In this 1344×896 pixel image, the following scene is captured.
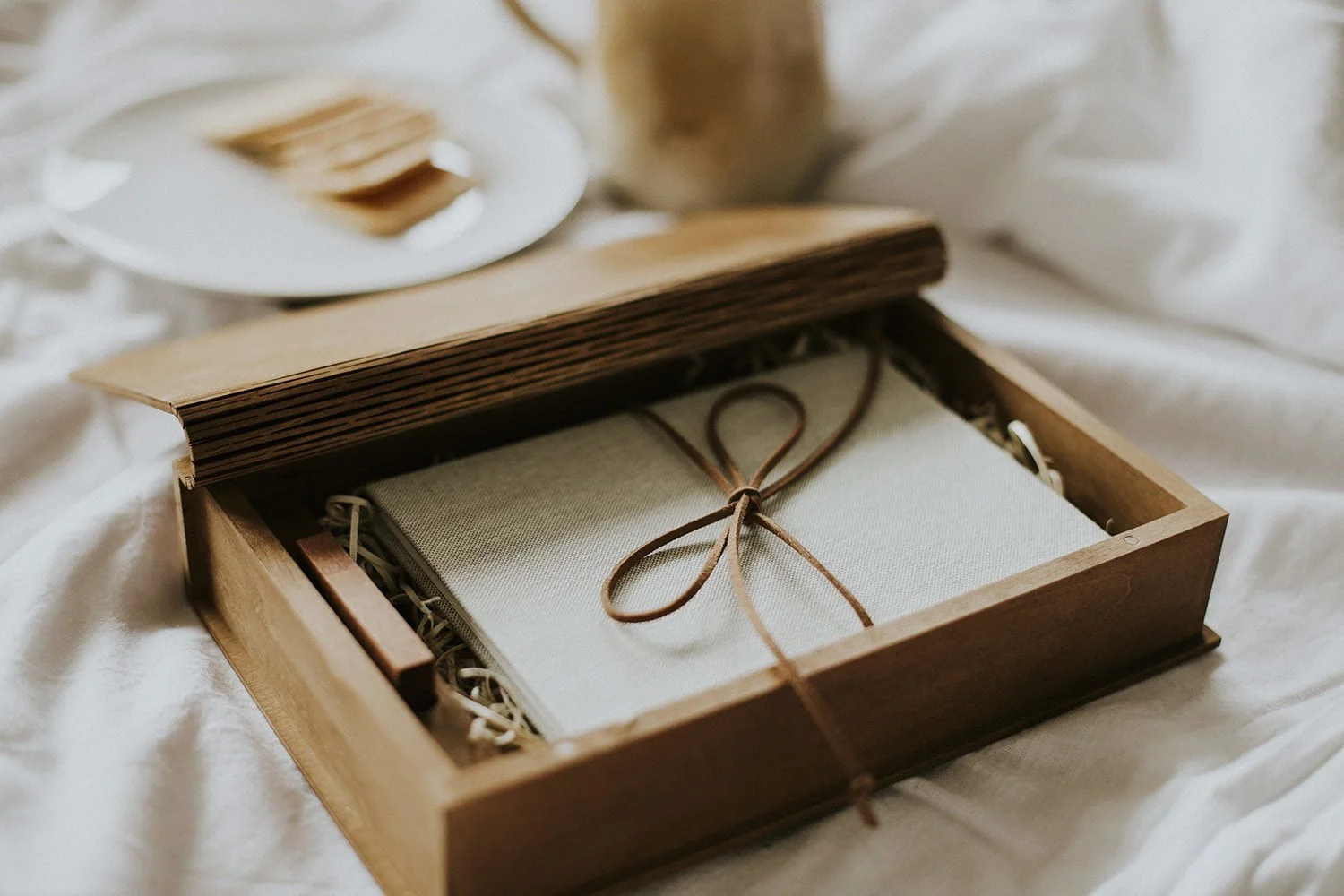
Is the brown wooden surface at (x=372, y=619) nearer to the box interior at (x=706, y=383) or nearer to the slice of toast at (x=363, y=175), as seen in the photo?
the box interior at (x=706, y=383)

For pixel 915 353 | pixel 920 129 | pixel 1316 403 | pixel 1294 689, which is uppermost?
pixel 920 129

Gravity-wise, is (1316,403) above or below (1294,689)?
above

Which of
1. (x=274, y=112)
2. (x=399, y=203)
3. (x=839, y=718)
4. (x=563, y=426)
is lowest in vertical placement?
(x=839, y=718)

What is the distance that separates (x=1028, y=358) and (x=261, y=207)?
41 cm

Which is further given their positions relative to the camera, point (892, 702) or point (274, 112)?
point (274, 112)

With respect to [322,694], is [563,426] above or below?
above

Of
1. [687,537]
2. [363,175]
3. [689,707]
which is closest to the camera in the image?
[689,707]

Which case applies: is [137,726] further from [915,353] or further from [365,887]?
[915,353]

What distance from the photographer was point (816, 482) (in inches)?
21.6

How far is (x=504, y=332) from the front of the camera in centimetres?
54

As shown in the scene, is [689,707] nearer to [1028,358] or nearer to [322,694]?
[322,694]

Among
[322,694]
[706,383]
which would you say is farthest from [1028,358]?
[322,694]

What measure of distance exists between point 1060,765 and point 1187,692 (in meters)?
0.07

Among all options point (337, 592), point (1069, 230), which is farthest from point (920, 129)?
point (337, 592)
